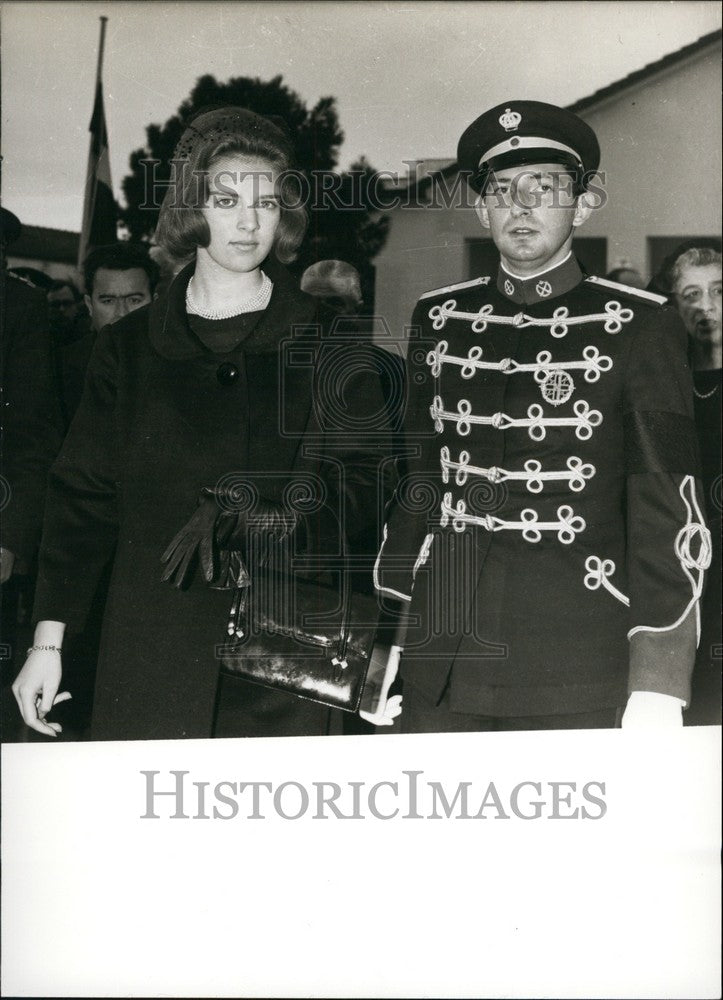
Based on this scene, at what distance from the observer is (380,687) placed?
299 cm

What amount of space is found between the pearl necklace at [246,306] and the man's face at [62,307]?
400 millimetres

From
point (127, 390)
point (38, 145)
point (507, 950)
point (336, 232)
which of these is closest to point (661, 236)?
point (336, 232)

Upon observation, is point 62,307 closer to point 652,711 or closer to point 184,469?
point 184,469

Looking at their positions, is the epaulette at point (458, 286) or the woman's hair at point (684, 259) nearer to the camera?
the epaulette at point (458, 286)

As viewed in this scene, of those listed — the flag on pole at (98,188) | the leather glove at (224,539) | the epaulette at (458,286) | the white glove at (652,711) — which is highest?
the flag on pole at (98,188)

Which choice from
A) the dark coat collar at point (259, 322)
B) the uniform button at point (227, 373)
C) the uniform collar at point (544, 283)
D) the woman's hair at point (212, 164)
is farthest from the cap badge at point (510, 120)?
the uniform button at point (227, 373)

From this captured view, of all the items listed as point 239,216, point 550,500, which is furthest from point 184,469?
point 550,500

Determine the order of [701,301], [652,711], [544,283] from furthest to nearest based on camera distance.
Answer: [701,301] → [544,283] → [652,711]

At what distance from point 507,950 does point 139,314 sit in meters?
2.05

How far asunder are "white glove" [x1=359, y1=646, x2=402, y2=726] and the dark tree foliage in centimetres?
101

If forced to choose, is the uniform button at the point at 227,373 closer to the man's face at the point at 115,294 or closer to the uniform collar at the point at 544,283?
the man's face at the point at 115,294

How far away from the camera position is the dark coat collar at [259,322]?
9.98 ft

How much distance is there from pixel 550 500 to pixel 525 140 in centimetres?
99

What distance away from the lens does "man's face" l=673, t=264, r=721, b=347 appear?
128 inches
